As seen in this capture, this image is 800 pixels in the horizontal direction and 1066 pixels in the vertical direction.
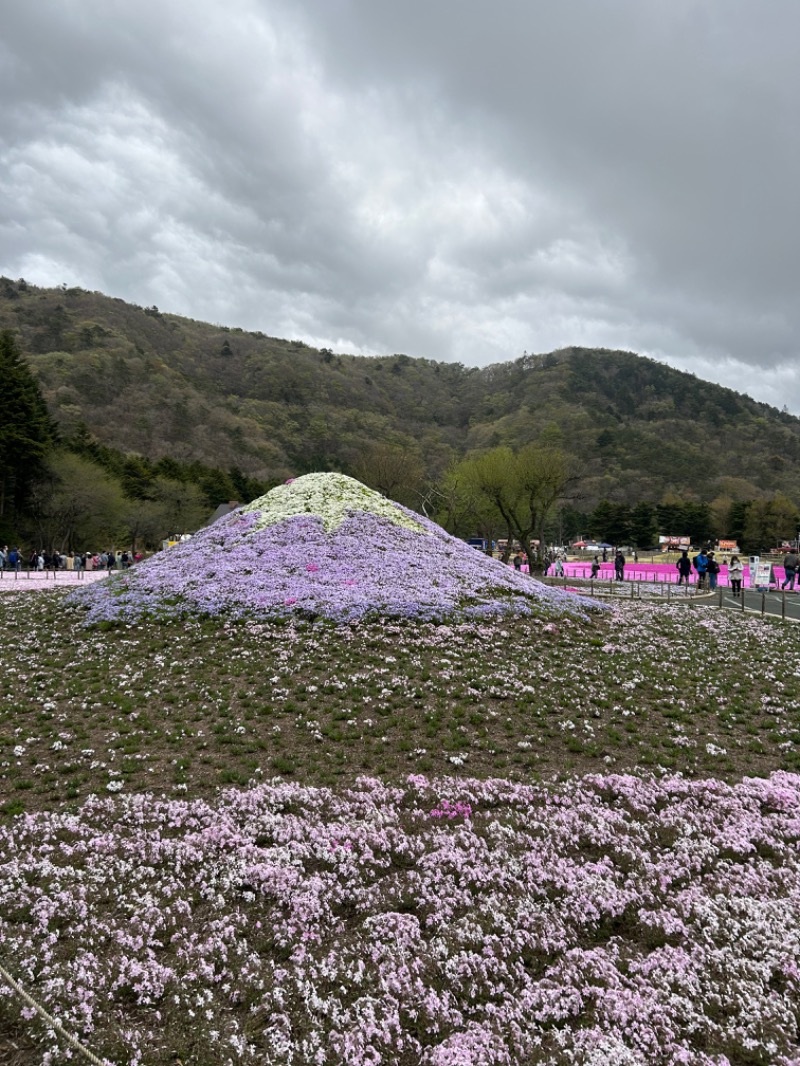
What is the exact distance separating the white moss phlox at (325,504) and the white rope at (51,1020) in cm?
1612

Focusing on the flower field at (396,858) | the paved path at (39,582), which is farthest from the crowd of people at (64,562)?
the flower field at (396,858)

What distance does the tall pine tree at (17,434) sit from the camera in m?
44.5

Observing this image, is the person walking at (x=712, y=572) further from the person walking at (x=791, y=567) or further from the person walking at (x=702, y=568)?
the person walking at (x=791, y=567)

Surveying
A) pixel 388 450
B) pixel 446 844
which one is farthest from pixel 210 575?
pixel 388 450

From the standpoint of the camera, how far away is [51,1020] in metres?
3.43

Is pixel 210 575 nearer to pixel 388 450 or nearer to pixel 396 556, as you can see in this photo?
pixel 396 556

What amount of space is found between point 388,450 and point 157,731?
2114 inches

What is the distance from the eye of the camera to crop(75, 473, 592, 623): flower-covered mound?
597 inches

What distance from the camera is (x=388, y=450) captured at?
60.6 m

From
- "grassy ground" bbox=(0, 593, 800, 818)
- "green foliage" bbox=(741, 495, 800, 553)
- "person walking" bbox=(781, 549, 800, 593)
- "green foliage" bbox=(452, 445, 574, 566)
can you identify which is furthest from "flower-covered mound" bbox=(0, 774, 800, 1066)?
"green foliage" bbox=(741, 495, 800, 553)

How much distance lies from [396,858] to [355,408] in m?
123

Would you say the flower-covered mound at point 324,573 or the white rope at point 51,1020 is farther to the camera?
the flower-covered mound at point 324,573

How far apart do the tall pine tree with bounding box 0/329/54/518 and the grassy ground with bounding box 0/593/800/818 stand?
3695cm

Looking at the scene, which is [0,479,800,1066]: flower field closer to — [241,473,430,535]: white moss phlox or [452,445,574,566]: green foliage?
[241,473,430,535]: white moss phlox
